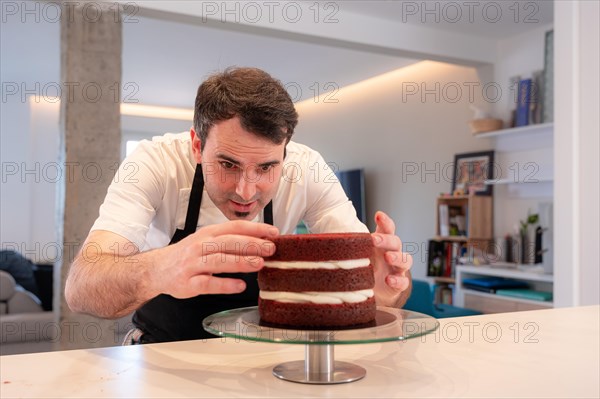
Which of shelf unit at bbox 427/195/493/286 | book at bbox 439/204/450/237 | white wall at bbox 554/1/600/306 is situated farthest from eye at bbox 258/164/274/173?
book at bbox 439/204/450/237

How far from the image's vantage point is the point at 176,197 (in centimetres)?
172

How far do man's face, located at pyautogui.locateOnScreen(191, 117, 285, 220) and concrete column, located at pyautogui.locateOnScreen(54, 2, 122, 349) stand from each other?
112 inches

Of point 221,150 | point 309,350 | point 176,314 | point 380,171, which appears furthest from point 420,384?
point 380,171

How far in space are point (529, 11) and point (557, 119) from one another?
2205 millimetres

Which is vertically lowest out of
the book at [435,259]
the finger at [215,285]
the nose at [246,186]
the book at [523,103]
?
the book at [435,259]

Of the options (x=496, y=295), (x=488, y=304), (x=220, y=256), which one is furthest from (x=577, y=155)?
(x=220, y=256)

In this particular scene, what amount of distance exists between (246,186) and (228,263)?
1.88ft

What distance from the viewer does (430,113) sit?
6555mm

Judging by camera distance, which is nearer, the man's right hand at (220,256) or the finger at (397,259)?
the man's right hand at (220,256)

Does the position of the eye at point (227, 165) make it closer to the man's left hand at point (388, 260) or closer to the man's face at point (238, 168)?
the man's face at point (238, 168)

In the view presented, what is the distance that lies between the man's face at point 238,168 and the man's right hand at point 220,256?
1.61 ft

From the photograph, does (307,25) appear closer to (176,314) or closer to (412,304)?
(412,304)

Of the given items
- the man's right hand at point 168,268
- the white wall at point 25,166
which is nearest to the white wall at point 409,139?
the white wall at point 25,166

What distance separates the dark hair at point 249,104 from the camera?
55.2 inches
